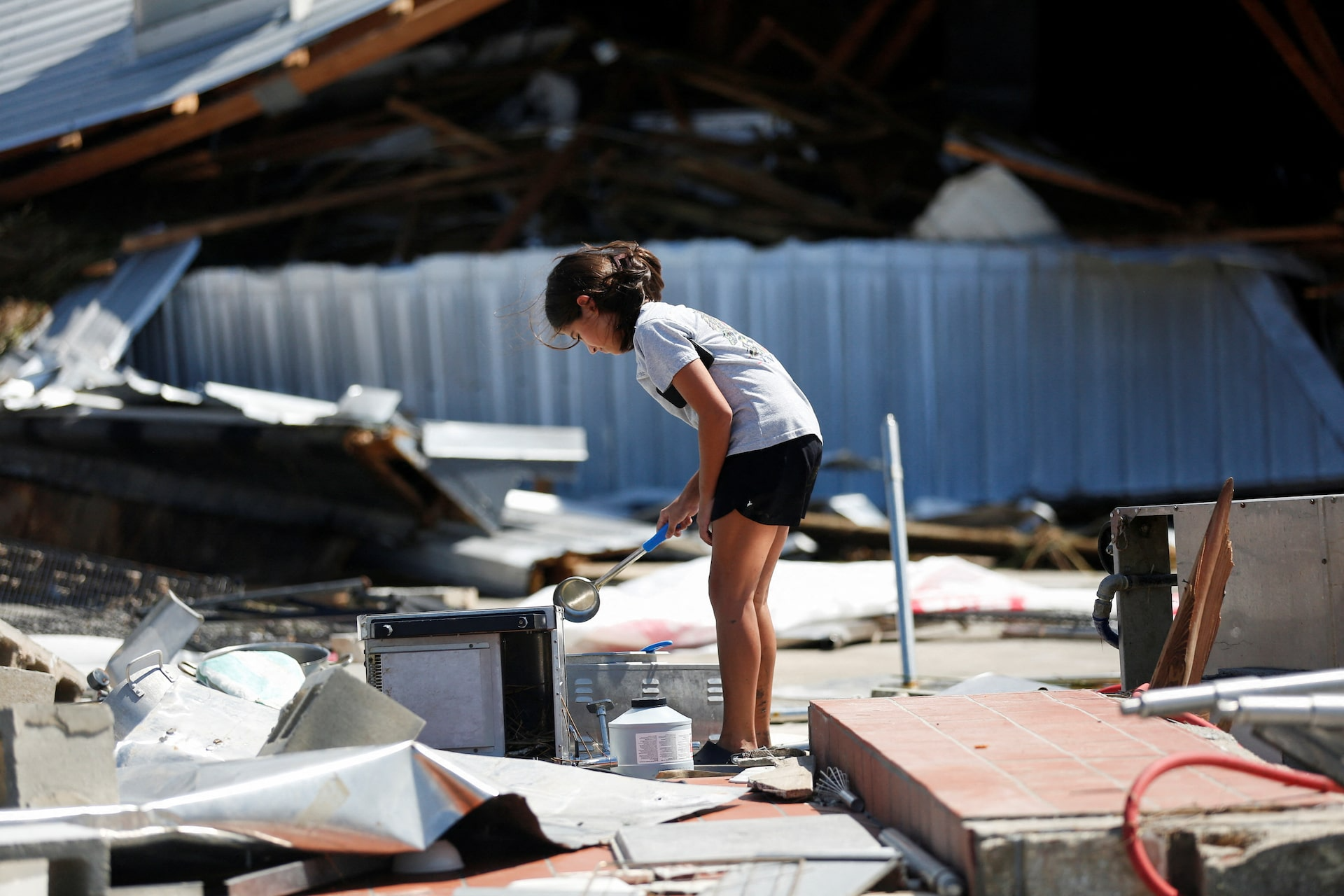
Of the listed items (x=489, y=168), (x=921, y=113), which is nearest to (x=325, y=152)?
(x=489, y=168)

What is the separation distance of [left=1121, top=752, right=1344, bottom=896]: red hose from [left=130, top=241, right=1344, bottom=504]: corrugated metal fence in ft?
28.4

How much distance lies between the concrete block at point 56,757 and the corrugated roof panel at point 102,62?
28.5 feet

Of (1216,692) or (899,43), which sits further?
(899,43)

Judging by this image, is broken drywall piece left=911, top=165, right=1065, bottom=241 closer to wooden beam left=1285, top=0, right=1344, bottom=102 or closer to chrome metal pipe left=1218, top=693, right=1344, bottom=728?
wooden beam left=1285, top=0, right=1344, bottom=102

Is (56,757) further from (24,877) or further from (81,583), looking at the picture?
(81,583)

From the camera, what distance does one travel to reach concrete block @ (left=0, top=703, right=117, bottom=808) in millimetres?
2596

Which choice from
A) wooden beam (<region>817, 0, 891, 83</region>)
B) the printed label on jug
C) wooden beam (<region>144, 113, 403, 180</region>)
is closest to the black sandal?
the printed label on jug

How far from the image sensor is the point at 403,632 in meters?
3.81

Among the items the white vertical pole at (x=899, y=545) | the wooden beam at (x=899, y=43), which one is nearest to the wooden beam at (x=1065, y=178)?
the wooden beam at (x=899, y=43)

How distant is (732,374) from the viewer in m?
3.93

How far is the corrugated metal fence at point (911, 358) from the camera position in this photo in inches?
446

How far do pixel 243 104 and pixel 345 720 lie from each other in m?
9.14

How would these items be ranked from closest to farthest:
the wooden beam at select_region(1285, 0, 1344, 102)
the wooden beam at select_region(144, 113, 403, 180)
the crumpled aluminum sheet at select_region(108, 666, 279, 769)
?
the crumpled aluminum sheet at select_region(108, 666, 279, 769) → the wooden beam at select_region(1285, 0, 1344, 102) → the wooden beam at select_region(144, 113, 403, 180)

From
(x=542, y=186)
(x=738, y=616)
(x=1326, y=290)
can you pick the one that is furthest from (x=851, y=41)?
(x=738, y=616)
